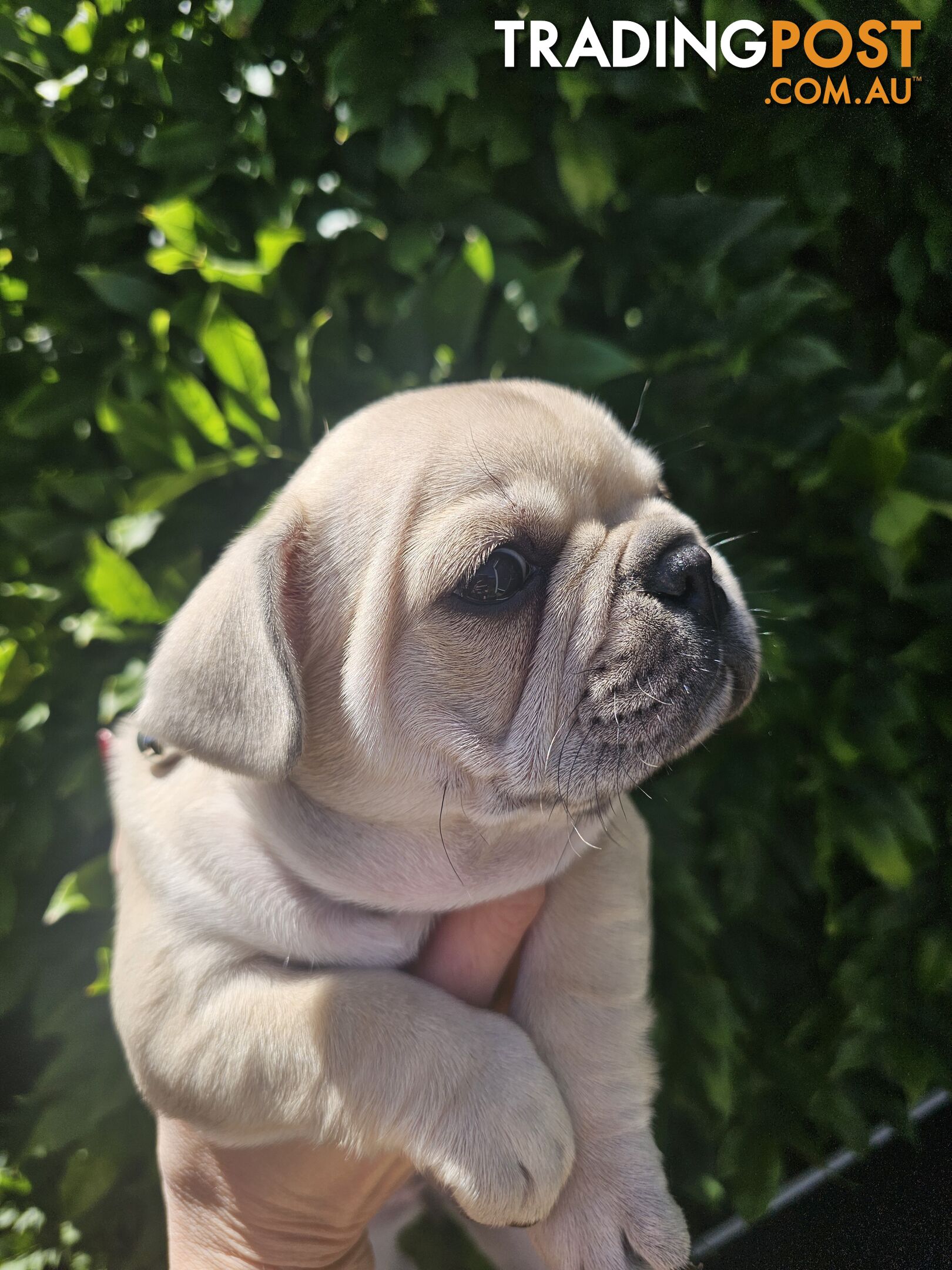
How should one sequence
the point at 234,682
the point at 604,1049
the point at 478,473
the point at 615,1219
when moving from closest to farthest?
the point at 234,682, the point at 478,473, the point at 615,1219, the point at 604,1049

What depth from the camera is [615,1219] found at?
1961 mm

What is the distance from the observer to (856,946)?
283 centimetres

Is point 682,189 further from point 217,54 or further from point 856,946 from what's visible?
point 856,946

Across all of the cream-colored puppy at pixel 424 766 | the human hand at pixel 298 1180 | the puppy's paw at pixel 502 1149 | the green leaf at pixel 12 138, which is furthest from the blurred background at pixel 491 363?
the puppy's paw at pixel 502 1149

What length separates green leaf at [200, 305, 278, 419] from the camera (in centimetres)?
234

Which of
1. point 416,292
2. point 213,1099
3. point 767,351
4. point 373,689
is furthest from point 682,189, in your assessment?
point 213,1099

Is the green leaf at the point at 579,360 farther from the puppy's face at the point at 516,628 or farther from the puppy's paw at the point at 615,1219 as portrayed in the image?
the puppy's paw at the point at 615,1219

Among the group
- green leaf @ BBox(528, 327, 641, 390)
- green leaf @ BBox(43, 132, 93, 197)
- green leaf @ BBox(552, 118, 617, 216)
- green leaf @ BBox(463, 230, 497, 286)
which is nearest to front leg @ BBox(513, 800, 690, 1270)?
green leaf @ BBox(528, 327, 641, 390)

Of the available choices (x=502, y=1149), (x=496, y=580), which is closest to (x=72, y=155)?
(x=496, y=580)

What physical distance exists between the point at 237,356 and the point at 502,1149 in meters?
1.93

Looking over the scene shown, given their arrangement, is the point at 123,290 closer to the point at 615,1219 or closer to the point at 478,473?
the point at 478,473

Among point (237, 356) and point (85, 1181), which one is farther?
point (85, 1181)

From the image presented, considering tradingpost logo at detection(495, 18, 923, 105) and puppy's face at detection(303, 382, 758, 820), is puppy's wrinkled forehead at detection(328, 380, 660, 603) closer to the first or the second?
puppy's face at detection(303, 382, 758, 820)

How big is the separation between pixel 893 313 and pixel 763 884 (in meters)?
1.78
